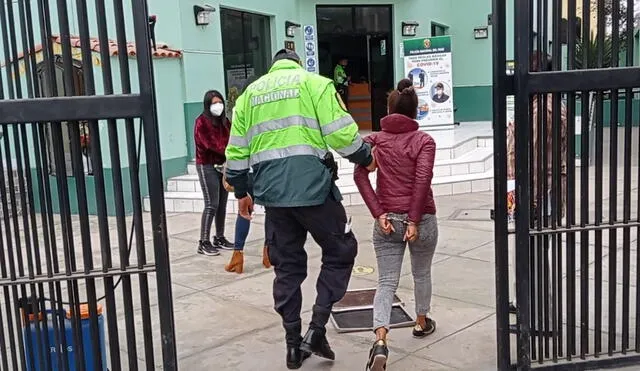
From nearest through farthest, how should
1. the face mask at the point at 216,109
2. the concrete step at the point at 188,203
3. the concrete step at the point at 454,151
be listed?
the face mask at the point at 216,109
the concrete step at the point at 188,203
the concrete step at the point at 454,151

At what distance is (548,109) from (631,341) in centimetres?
158

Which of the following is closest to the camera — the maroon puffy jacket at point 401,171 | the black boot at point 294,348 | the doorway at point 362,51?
the maroon puffy jacket at point 401,171

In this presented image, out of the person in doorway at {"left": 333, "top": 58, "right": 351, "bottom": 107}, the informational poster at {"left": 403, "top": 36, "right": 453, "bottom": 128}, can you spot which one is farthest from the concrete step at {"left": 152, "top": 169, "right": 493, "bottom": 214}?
the person in doorway at {"left": 333, "top": 58, "right": 351, "bottom": 107}

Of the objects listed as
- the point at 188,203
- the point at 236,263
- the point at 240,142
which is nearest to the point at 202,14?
the point at 188,203

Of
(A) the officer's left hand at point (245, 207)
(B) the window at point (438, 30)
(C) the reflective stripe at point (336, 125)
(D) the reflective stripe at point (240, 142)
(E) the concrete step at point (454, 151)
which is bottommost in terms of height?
(E) the concrete step at point (454, 151)

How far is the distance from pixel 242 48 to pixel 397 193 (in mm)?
8415

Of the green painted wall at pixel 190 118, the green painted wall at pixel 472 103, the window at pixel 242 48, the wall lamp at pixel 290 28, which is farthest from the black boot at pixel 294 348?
the green painted wall at pixel 472 103

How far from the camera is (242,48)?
1177cm

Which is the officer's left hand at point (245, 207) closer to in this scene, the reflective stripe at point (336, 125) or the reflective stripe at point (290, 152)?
the reflective stripe at point (290, 152)

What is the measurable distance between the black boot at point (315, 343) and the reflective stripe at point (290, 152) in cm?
105

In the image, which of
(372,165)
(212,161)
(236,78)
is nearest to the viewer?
(372,165)

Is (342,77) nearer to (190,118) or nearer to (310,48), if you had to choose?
(310,48)

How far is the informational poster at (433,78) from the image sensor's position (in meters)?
11.2

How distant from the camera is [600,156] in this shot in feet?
11.8
